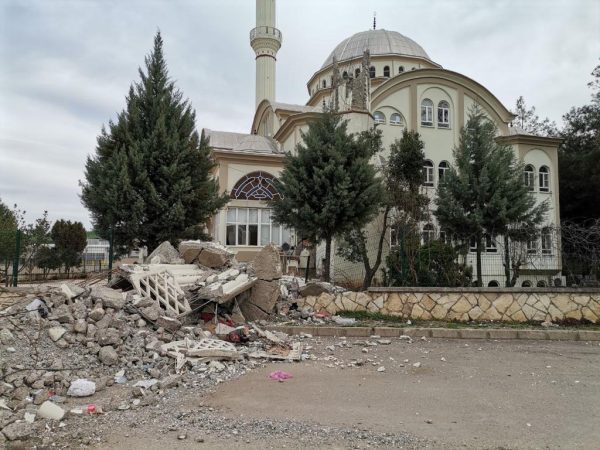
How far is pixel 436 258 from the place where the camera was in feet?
38.5

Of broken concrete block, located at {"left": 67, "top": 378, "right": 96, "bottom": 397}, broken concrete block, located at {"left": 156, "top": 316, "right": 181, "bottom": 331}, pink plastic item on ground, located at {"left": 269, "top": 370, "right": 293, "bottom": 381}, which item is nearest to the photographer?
broken concrete block, located at {"left": 67, "top": 378, "right": 96, "bottom": 397}

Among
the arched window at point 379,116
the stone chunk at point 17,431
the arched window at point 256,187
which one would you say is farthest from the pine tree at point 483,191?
the stone chunk at point 17,431

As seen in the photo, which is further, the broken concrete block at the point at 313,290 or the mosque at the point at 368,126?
the mosque at the point at 368,126

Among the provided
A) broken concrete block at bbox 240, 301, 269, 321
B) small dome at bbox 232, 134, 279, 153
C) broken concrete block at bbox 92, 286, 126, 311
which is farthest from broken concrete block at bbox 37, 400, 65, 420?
small dome at bbox 232, 134, 279, 153

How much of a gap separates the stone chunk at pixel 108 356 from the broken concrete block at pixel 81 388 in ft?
2.24

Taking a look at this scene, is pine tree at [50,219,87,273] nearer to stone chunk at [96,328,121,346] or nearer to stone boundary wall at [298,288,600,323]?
stone chunk at [96,328,121,346]

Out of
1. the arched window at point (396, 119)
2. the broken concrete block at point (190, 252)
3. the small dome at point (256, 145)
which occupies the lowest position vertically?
the broken concrete block at point (190, 252)

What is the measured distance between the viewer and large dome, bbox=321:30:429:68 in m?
36.5

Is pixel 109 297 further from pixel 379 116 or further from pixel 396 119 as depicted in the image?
pixel 396 119

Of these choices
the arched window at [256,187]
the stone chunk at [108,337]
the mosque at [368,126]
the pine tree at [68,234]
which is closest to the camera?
the stone chunk at [108,337]

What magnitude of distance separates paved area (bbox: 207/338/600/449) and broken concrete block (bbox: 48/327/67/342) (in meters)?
2.71

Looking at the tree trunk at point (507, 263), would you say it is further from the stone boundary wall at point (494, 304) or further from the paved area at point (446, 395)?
the paved area at point (446, 395)

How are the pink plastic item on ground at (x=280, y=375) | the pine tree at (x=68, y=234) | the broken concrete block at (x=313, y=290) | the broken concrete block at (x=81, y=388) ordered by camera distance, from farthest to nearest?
the pine tree at (x=68, y=234) < the broken concrete block at (x=313, y=290) < the pink plastic item on ground at (x=280, y=375) < the broken concrete block at (x=81, y=388)

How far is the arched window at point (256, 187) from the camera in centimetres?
2255
